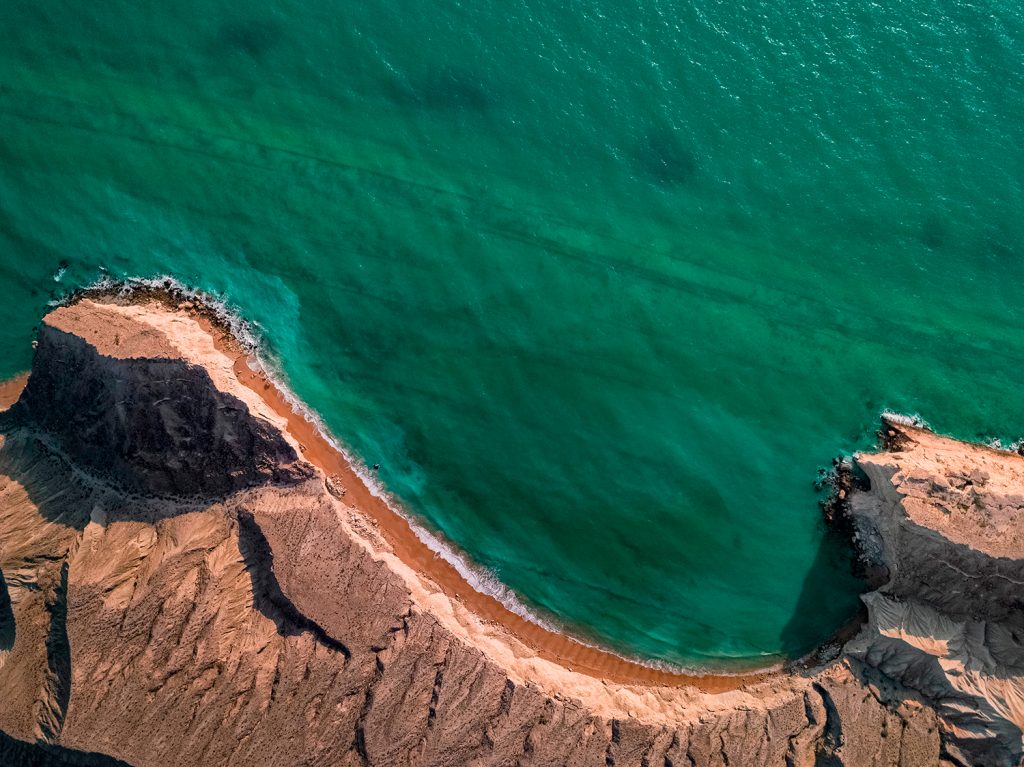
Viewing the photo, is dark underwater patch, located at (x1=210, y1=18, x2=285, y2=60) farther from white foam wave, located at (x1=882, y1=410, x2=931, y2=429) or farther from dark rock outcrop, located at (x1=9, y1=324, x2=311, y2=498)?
white foam wave, located at (x1=882, y1=410, x2=931, y2=429)

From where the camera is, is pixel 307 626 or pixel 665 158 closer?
pixel 307 626

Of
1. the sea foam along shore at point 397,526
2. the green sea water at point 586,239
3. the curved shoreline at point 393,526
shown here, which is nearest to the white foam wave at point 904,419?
the green sea water at point 586,239

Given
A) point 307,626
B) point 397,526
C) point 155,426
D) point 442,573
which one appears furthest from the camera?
point 397,526

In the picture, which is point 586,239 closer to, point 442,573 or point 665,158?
point 665,158

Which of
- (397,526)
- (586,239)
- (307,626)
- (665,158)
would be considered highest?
(665,158)

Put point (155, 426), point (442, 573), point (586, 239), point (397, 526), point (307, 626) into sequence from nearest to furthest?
point (307, 626) → point (155, 426) → point (442, 573) → point (397, 526) → point (586, 239)

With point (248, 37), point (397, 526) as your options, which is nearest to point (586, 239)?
point (397, 526)

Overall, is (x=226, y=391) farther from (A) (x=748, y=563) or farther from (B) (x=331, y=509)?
(A) (x=748, y=563)
